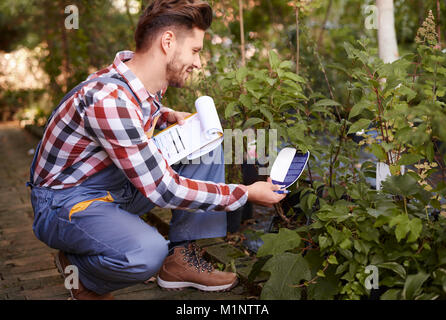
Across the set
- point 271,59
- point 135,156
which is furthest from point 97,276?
point 271,59

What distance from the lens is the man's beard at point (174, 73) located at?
2.03 metres

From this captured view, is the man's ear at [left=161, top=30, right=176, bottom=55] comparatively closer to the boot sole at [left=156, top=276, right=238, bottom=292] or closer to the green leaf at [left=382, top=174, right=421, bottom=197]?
the green leaf at [left=382, top=174, right=421, bottom=197]

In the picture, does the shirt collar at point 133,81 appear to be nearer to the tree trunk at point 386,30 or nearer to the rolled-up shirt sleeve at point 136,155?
the rolled-up shirt sleeve at point 136,155

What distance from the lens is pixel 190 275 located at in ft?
7.79

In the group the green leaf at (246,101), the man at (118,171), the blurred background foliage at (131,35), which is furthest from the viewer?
the blurred background foliage at (131,35)

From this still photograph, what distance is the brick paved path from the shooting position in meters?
2.35

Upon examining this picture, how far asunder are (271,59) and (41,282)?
4.89ft

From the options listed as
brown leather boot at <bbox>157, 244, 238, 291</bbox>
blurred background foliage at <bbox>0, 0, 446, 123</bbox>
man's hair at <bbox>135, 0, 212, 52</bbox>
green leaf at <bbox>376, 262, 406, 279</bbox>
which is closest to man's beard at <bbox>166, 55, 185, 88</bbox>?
man's hair at <bbox>135, 0, 212, 52</bbox>

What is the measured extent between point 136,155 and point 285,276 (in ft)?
2.24

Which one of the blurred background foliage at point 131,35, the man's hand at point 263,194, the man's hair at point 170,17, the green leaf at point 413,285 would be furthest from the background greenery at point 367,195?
the blurred background foliage at point 131,35

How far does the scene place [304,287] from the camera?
2066 mm

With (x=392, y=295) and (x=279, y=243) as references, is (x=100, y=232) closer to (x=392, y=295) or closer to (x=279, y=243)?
(x=279, y=243)

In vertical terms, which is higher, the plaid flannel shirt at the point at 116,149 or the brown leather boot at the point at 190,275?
the plaid flannel shirt at the point at 116,149

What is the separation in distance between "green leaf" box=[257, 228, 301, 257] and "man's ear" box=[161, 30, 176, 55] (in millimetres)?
785
